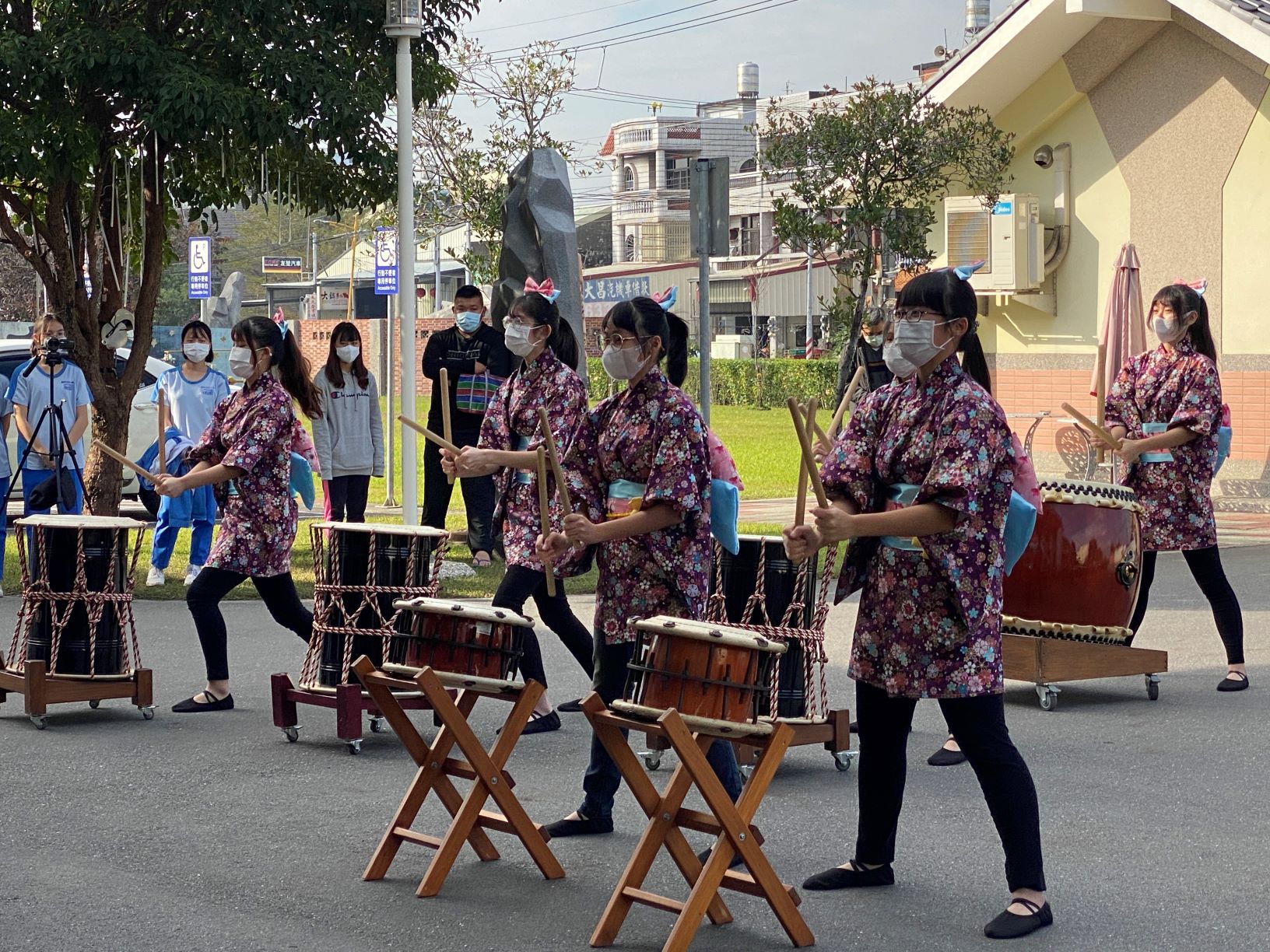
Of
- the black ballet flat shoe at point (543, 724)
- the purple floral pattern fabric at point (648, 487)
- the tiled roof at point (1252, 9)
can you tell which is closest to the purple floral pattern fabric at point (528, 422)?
the black ballet flat shoe at point (543, 724)

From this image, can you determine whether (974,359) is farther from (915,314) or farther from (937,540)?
(937,540)

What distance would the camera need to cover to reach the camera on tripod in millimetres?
11625


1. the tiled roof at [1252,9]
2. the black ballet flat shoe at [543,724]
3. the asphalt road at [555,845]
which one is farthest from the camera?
the tiled roof at [1252,9]

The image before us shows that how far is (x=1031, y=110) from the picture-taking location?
738 inches

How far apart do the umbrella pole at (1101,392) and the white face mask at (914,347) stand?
12.3 feet

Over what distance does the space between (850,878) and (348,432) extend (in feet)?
24.2

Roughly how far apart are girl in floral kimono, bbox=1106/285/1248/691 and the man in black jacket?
15.2 ft

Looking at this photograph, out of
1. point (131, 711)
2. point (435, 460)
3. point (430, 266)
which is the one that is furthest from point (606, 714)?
point (430, 266)

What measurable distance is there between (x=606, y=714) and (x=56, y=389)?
790cm

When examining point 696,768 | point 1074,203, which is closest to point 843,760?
point 696,768

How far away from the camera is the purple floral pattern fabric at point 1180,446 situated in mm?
8164

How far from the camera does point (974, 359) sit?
5121 millimetres

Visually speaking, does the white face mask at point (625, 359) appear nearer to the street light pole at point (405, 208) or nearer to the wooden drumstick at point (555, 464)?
the wooden drumstick at point (555, 464)

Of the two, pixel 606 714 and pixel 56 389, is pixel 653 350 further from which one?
pixel 56 389
